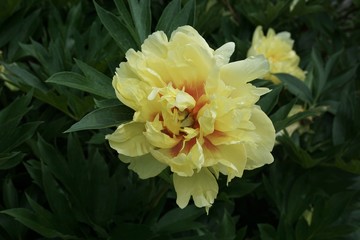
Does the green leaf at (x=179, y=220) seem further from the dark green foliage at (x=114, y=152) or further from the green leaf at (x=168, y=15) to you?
the green leaf at (x=168, y=15)

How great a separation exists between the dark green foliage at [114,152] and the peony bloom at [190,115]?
5 cm

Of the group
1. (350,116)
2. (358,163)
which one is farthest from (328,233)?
(350,116)

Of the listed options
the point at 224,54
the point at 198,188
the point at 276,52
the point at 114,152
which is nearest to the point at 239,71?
the point at 224,54

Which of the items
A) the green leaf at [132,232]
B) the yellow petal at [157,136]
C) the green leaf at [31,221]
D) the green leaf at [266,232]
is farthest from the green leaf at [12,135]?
the green leaf at [266,232]

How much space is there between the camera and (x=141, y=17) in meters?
0.74

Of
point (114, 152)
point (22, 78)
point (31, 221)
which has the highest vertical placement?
point (22, 78)

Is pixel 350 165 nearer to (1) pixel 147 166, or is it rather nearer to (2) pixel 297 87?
(2) pixel 297 87

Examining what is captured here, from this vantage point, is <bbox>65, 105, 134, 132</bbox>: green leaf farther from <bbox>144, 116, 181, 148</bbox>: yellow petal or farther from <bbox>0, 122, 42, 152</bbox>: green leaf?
<bbox>0, 122, 42, 152</bbox>: green leaf

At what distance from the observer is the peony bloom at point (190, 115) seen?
0.60 meters

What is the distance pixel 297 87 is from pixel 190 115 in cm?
55

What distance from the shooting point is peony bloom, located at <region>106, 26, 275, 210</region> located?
60 centimetres

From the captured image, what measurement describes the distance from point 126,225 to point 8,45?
495 mm

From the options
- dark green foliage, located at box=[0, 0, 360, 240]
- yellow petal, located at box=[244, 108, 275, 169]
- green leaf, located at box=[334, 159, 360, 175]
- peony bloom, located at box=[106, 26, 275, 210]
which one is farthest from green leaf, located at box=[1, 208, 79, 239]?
green leaf, located at box=[334, 159, 360, 175]

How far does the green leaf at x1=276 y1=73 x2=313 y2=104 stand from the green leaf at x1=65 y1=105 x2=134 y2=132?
518 mm
